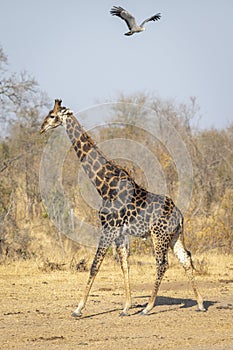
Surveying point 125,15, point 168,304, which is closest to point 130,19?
point 125,15

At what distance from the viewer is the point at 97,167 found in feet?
29.6

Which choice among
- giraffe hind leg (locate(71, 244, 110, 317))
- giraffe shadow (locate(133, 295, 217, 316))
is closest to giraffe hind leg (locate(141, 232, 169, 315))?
giraffe shadow (locate(133, 295, 217, 316))

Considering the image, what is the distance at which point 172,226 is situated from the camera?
884cm

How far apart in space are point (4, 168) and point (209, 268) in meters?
5.95

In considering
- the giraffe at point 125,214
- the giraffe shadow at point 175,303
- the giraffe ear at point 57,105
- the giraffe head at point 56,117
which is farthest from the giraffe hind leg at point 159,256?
the giraffe ear at point 57,105

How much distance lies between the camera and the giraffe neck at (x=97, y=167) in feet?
29.0

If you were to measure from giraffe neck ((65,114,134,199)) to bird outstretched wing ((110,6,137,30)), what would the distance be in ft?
4.77

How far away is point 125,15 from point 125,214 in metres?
2.69

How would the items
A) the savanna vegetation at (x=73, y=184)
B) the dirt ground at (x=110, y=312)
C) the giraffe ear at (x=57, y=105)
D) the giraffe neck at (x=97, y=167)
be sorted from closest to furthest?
the dirt ground at (x=110, y=312), the giraffe neck at (x=97, y=167), the giraffe ear at (x=57, y=105), the savanna vegetation at (x=73, y=184)

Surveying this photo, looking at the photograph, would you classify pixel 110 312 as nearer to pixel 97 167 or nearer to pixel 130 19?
pixel 97 167

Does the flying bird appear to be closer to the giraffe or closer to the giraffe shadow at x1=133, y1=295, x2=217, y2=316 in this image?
the giraffe

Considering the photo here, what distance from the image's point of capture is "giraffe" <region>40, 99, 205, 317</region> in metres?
8.67

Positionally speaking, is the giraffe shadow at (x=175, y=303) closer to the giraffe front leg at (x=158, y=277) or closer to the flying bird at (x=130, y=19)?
the giraffe front leg at (x=158, y=277)

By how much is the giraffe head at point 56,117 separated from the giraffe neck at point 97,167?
0.22 feet
